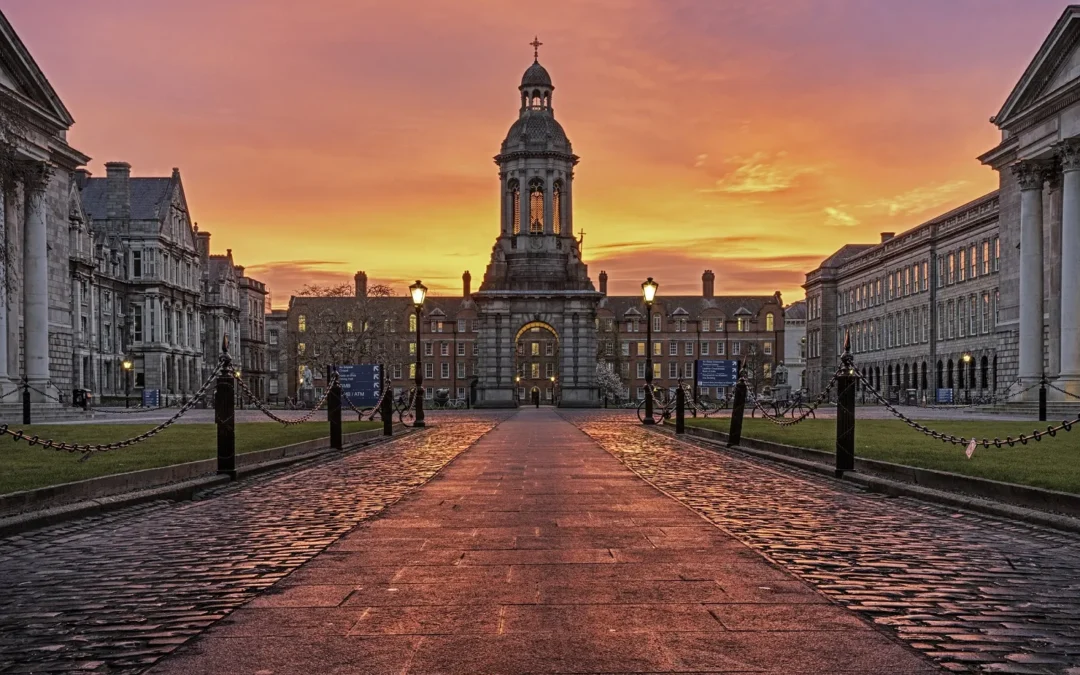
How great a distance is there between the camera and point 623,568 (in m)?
9.04

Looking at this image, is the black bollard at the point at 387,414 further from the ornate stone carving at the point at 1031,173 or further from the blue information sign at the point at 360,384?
the ornate stone carving at the point at 1031,173

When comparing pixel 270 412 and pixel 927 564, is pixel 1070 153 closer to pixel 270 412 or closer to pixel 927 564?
pixel 270 412

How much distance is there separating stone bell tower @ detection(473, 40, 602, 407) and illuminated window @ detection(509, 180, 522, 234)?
8 centimetres

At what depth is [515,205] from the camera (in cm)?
8362

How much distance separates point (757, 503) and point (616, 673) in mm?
8813

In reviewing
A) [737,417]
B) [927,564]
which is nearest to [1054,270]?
[737,417]

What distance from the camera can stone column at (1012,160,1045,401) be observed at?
49.5 metres

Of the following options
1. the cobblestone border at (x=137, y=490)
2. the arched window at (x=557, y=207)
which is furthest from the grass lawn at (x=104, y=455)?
the arched window at (x=557, y=207)

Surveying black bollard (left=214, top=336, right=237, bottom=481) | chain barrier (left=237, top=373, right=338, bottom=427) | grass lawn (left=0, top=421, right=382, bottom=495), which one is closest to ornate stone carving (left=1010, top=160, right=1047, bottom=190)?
chain barrier (left=237, top=373, right=338, bottom=427)

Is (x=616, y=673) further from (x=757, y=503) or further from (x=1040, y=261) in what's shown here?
(x=1040, y=261)

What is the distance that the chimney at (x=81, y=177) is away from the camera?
92625mm

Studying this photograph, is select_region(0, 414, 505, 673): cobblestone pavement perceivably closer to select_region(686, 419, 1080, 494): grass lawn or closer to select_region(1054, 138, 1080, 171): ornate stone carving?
select_region(686, 419, 1080, 494): grass lawn

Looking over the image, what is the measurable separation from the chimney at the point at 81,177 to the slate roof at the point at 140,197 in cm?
38

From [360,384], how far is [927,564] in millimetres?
29894
